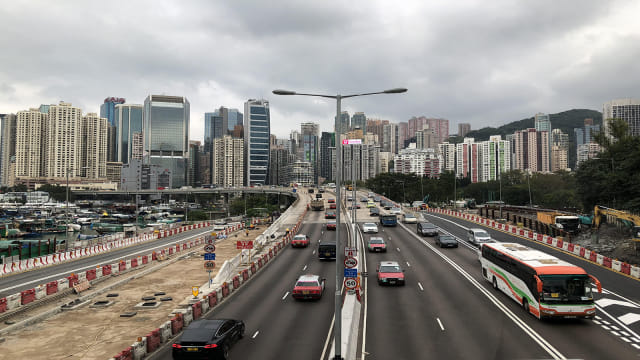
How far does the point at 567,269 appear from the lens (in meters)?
17.9

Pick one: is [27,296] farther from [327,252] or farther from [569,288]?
[569,288]

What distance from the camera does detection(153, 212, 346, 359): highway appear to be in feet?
50.8

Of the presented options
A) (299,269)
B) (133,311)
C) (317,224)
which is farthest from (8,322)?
(317,224)

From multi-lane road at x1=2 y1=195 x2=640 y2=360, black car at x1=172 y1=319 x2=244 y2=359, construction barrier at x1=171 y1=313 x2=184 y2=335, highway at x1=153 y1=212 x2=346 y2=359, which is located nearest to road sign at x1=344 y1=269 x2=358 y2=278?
multi-lane road at x1=2 y1=195 x2=640 y2=360

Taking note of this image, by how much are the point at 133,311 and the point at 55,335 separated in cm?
437

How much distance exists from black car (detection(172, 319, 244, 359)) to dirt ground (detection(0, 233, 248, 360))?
12.4ft

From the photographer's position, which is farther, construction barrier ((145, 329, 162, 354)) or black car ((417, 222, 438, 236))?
black car ((417, 222, 438, 236))

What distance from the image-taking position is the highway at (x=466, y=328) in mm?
14805

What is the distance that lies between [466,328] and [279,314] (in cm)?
890

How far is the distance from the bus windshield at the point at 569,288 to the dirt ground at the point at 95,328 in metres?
18.0

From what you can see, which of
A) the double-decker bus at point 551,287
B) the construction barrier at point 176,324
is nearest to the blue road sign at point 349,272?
the construction barrier at point 176,324

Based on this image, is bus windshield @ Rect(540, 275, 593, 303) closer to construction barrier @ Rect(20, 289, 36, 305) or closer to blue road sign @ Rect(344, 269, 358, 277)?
blue road sign @ Rect(344, 269, 358, 277)

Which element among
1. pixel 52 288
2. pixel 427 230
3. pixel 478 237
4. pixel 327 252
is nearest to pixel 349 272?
pixel 327 252

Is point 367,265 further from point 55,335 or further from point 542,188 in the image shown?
point 542,188
